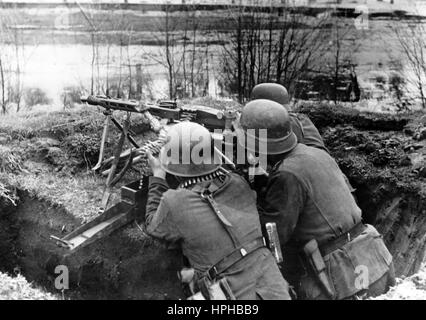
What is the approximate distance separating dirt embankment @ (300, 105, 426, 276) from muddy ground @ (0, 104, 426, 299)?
0.04ft

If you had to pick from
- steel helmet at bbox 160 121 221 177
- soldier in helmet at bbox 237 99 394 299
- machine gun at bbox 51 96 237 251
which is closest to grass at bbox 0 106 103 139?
machine gun at bbox 51 96 237 251

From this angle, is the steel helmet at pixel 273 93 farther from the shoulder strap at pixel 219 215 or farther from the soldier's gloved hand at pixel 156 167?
the shoulder strap at pixel 219 215

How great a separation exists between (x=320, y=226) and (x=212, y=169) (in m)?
0.99

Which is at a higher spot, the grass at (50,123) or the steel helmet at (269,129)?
the steel helmet at (269,129)

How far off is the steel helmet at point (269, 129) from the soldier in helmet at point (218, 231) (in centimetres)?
62

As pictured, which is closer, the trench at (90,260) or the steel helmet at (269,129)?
the steel helmet at (269,129)

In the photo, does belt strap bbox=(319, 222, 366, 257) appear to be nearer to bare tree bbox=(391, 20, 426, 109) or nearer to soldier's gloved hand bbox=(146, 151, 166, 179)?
soldier's gloved hand bbox=(146, 151, 166, 179)

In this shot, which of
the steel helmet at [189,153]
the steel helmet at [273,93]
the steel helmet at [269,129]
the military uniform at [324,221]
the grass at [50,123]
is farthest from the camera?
the grass at [50,123]

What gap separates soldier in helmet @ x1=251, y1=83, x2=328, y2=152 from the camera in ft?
16.6

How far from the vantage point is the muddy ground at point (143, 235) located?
18.2 ft

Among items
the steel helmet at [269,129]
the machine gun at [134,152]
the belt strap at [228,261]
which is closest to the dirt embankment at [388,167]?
the steel helmet at [269,129]

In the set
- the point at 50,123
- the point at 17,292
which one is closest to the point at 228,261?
the point at 17,292
